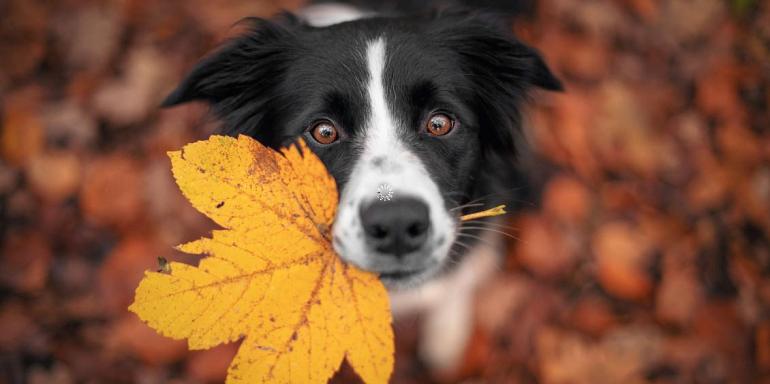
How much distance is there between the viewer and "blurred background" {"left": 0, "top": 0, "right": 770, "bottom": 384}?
292 centimetres

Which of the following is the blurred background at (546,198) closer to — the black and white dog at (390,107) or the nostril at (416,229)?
the black and white dog at (390,107)

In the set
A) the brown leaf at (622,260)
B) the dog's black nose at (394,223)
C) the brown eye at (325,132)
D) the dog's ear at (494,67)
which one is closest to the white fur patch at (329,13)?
the dog's ear at (494,67)

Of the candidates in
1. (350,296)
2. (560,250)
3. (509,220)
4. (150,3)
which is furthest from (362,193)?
(150,3)

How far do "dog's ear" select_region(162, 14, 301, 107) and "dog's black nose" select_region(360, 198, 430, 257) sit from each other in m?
0.85

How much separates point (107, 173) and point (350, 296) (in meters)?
2.39

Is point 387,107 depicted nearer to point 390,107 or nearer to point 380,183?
point 390,107

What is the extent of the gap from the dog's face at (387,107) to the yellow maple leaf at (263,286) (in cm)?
16

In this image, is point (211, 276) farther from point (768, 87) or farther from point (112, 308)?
point (768, 87)

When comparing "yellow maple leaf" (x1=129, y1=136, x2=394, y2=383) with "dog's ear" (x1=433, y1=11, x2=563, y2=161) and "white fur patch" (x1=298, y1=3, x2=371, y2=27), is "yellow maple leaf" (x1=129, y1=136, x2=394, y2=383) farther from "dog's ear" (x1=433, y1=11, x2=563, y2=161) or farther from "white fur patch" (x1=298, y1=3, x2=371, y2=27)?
"white fur patch" (x1=298, y1=3, x2=371, y2=27)

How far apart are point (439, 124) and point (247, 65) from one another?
2.56ft

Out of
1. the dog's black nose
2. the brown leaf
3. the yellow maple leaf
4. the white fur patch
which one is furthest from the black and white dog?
the brown leaf

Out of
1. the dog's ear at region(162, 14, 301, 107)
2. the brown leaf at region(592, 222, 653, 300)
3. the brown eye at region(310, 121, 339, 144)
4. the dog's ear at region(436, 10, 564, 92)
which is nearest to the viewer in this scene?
the brown eye at region(310, 121, 339, 144)

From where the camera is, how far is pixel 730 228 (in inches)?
124

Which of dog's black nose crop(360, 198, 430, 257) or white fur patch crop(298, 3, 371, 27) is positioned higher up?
white fur patch crop(298, 3, 371, 27)
